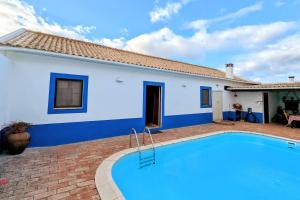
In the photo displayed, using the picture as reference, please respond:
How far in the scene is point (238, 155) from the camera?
6.51 m

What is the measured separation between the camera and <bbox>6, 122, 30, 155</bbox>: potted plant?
15.4 feet

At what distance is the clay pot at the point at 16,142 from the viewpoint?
4.67 meters

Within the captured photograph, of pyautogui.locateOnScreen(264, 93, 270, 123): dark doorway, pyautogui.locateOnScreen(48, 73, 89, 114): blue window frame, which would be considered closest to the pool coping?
pyautogui.locateOnScreen(48, 73, 89, 114): blue window frame

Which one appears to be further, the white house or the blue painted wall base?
the blue painted wall base

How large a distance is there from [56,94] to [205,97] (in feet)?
32.5

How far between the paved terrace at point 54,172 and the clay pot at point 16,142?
Result: 8.4 inches

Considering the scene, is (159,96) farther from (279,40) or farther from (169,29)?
(279,40)

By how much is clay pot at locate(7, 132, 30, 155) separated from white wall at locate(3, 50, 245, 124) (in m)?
0.84

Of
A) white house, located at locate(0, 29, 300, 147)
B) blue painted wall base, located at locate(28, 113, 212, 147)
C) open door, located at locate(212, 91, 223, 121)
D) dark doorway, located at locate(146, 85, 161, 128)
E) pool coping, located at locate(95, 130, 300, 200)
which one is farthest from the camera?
open door, located at locate(212, 91, 223, 121)

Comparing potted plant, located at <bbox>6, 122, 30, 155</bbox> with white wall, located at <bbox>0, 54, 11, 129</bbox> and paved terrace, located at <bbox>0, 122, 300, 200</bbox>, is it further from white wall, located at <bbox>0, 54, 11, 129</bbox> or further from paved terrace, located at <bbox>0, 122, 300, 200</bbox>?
white wall, located at <bbox>0, 54, 11, 129</bbox>

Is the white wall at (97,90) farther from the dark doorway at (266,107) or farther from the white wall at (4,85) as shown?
the dark doorway at (266,107)

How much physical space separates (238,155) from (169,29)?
10467 millimetres

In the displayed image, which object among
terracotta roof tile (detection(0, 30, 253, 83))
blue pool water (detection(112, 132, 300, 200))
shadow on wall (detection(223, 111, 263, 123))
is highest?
terracotta roof tile (detection(0, 30, 253, 83))

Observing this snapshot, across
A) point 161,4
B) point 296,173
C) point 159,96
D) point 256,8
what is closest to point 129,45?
point 161,4
